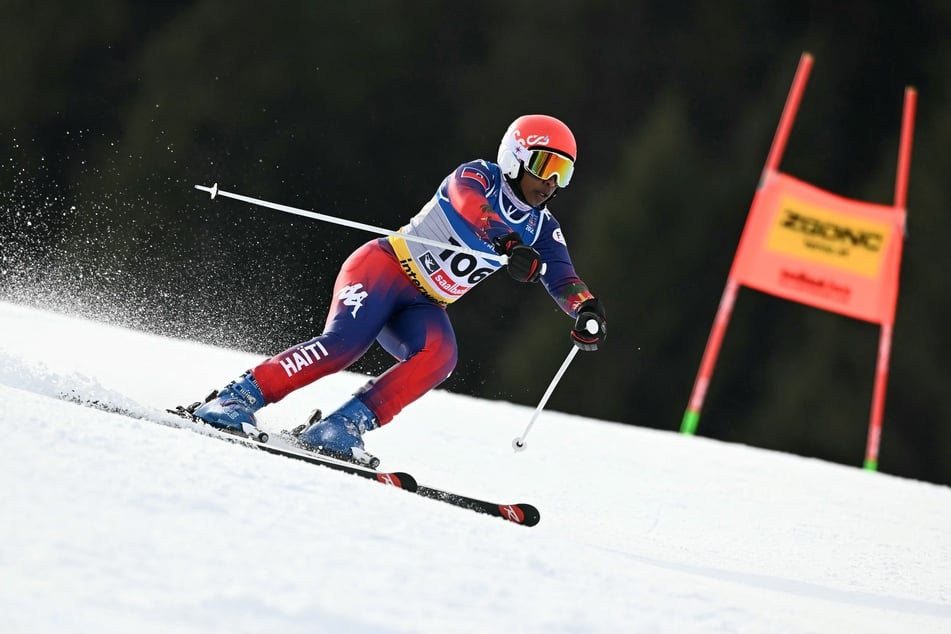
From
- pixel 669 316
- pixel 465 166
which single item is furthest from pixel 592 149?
pixel 465 166

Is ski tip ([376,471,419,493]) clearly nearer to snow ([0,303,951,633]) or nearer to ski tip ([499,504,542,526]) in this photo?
ski tip ([499,504,542,526])

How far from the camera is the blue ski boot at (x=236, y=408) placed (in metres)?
3.30

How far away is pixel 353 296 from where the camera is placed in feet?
11.8

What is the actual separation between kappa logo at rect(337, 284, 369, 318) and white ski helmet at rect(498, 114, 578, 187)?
57 centimetres

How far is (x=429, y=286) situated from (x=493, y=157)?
12.4 m

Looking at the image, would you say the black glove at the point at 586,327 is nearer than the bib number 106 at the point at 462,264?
Yes

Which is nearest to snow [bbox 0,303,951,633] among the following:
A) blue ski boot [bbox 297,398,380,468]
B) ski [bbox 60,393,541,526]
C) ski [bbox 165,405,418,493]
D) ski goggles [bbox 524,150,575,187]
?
ski [bbox 60,393,541,526]

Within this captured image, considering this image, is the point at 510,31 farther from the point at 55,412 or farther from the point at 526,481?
the point at 55,412

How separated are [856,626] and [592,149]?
16240mm

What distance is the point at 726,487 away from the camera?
533 cm

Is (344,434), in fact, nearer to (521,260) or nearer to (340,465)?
(340,465)

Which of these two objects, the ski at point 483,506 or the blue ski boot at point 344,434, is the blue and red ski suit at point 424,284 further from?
the ski at point 483,506

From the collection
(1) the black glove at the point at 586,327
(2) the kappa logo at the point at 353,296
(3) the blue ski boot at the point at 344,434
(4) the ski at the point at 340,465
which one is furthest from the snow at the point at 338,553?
(2) the kappa logo at the point at 353,296

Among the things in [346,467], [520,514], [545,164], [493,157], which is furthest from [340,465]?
[493,157]
